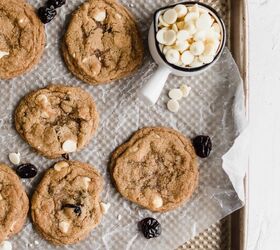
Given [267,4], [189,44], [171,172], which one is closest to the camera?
[189,44]

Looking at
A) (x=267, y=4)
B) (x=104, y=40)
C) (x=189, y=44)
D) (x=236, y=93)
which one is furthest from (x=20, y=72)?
(x=267, y=4)

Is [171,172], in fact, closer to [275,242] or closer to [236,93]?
[236,93]

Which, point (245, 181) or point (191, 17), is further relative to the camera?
point (245, 181)

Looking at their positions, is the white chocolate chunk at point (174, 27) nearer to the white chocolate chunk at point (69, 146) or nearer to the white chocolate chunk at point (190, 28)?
the white chocolate chunk at point (190, 28)

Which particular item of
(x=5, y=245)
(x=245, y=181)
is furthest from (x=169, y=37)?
(x=5, y=245)

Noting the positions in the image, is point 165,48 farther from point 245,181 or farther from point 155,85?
point 245,181

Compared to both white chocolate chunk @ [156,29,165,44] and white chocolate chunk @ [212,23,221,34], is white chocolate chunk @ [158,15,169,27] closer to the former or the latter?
white chocolate chunk @ [156,29,165,44]

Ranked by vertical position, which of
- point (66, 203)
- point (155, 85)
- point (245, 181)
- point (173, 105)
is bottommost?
point (245, 181)
